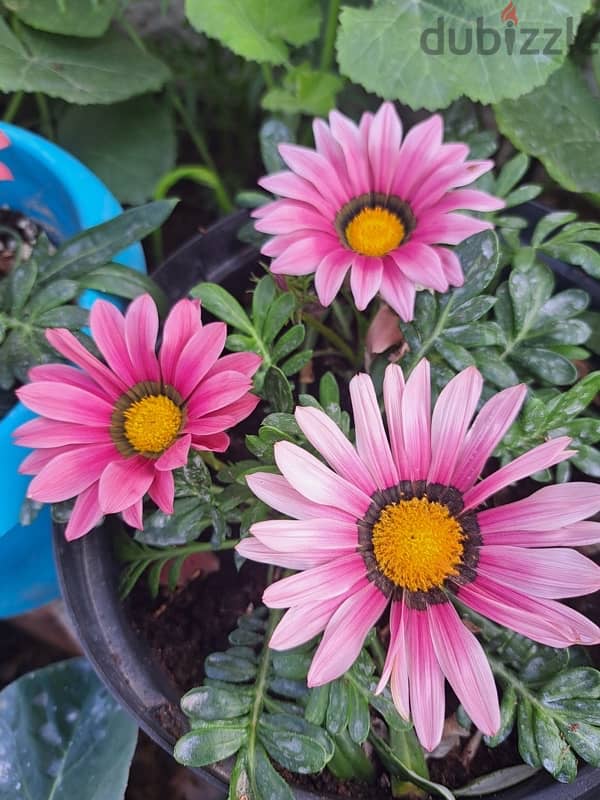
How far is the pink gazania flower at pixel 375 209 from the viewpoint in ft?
2.03

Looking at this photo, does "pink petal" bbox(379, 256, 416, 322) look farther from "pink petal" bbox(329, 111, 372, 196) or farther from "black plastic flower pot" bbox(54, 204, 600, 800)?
"black plastic flower pot" bbox(54, 204, 600, 800)

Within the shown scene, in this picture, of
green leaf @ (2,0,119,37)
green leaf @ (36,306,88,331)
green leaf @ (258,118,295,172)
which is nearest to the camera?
green leaf @ (36,306,88,331)

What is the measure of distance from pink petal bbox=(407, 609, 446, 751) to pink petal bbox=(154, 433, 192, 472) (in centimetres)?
20

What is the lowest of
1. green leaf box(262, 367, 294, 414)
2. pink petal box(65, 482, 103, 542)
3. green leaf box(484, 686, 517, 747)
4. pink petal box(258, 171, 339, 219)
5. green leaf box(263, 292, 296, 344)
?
green leaf box(484, 686, 517, 747)

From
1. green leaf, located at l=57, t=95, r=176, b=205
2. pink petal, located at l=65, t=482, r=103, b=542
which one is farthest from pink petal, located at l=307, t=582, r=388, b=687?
green leaf, located at l=57, t=95, r=176, b=205

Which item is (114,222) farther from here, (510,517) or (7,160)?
(510,517)

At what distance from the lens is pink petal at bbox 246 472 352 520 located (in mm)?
516

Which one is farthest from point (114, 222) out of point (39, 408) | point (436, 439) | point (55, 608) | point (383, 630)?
point (55, 608)

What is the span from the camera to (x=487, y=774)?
2.29 ft

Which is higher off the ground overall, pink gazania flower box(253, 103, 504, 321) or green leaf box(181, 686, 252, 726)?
pink gazania flower box(253, 103, 504, 321)

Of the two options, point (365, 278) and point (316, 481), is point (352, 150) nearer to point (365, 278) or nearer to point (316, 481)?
point (365, 278)

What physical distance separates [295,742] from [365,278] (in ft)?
1.27

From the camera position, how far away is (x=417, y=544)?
1.78 feet

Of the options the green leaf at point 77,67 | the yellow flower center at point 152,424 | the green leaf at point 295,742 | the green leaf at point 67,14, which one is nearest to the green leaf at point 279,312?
the yellow flower center at point 152,424
